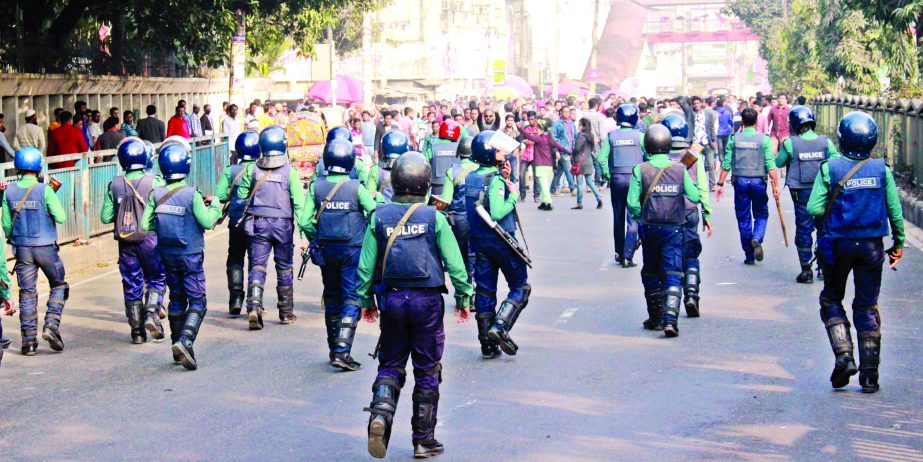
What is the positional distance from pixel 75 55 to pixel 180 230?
16255 millimetres

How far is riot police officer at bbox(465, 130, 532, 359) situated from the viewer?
9.82 meters

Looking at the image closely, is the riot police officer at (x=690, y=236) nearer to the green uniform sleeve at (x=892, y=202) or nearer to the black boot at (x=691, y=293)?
the black boot at (x=691, y=293)

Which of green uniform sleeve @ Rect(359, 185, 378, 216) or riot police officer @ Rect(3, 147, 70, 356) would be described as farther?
riot police officer @ Rect(3, 147, 70, 356)

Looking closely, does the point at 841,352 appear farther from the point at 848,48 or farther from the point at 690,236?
the point at 848,48

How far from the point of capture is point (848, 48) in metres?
35.4

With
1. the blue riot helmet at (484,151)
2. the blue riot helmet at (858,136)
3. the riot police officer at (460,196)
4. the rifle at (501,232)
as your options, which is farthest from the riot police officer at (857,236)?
the riot police officer at (460,196)

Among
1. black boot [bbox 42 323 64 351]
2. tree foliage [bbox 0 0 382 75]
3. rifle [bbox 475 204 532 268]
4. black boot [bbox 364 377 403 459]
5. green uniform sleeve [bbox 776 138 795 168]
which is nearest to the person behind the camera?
black boot [bbox 364 377 403 459]

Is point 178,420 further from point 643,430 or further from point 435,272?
point 643,430

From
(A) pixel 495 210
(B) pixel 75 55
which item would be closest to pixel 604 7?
(B) pixel 75 55

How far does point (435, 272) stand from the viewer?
714 cm

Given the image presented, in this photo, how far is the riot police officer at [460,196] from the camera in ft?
35.8

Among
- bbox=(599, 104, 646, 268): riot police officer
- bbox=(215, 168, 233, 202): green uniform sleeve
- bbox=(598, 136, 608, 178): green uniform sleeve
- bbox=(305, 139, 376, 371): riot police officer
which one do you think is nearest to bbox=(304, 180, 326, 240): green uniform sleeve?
bbox=(305, 139, 376, 371): riot police officer

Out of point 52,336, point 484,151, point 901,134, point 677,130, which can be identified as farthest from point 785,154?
point 901,134

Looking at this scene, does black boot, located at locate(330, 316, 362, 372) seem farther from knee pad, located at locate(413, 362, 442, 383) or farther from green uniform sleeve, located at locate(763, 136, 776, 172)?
green uniform sleeve, located at locate(763, 136, 776, 172)
